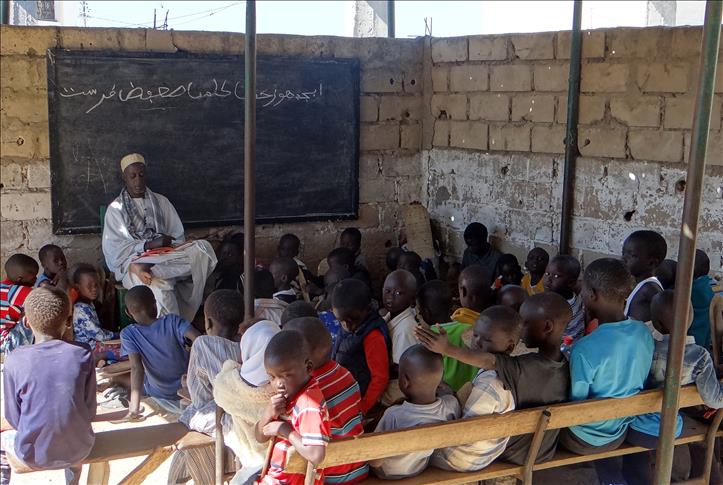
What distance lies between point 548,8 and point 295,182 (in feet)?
51.7

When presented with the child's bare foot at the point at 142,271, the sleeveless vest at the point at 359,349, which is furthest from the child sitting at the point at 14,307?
the sleeveless vest at the point at 359,349

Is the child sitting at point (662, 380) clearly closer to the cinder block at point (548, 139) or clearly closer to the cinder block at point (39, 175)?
the cinder block at point (548, 139)

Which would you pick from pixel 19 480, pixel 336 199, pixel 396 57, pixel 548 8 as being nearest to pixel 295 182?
pixel 336 199

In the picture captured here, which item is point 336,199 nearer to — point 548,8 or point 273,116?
point 273,116

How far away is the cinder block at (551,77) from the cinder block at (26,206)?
3766mm

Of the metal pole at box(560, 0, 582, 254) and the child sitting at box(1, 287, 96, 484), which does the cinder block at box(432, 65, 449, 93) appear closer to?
the metal pole at box(560, 0, 582, 254)

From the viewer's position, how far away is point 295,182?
710 cm

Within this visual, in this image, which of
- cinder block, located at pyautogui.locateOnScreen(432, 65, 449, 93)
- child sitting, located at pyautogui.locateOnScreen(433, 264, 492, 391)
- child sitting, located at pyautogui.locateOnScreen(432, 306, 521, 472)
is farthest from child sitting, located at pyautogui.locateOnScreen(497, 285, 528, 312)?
cinder block, located at pyautogui.locateOnScreen(432, 65, 449, 93)

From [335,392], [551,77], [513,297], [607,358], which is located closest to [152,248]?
[513,297]

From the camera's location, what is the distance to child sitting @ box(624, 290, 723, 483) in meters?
3.09

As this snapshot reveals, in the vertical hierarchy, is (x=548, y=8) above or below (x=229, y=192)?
above

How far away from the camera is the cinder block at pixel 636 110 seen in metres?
5.18

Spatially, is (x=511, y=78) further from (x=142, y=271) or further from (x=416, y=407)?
(x=416, y=407)

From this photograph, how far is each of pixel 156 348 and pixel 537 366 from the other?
1.93m
